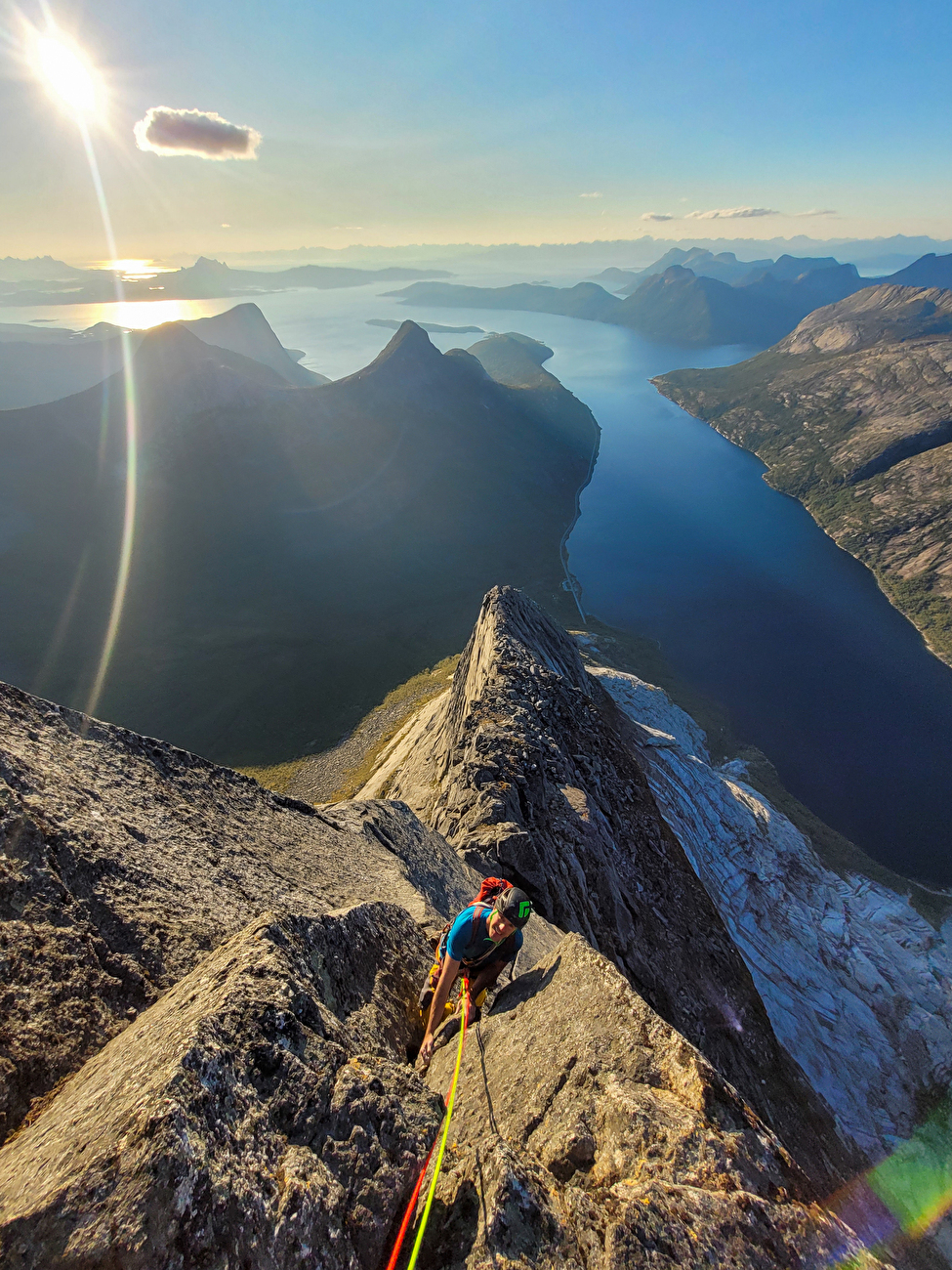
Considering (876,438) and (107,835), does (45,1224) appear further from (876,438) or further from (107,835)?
(876,438)

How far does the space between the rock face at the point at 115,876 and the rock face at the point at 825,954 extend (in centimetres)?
2402

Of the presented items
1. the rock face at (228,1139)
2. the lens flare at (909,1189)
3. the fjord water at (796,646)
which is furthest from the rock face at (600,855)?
the fjord water at (796,646)

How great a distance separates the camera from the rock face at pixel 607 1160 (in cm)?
653

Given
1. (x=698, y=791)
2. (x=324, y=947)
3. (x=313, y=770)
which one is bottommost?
(x=313, y=770)

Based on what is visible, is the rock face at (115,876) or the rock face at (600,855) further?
the rock face at (600,855)

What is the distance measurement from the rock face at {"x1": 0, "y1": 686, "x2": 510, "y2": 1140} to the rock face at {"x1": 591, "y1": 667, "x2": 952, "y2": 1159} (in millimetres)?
24017

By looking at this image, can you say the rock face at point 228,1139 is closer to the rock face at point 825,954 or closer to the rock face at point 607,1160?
the rock face at point 607,1160

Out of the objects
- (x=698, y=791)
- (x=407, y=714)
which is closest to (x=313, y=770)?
(x=407, y=714)

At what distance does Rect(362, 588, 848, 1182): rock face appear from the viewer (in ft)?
69.9

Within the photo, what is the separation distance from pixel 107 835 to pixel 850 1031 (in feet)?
140

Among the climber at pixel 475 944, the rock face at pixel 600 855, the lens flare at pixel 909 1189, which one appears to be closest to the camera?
the climber at pixel 475 944

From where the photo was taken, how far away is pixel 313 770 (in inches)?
2640

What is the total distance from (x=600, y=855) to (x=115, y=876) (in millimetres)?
19067

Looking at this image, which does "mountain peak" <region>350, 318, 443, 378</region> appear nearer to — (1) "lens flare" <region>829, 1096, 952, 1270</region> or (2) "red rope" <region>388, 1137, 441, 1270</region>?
(1) "lens flare" <region>829, 1096, 952, 1270</region>
